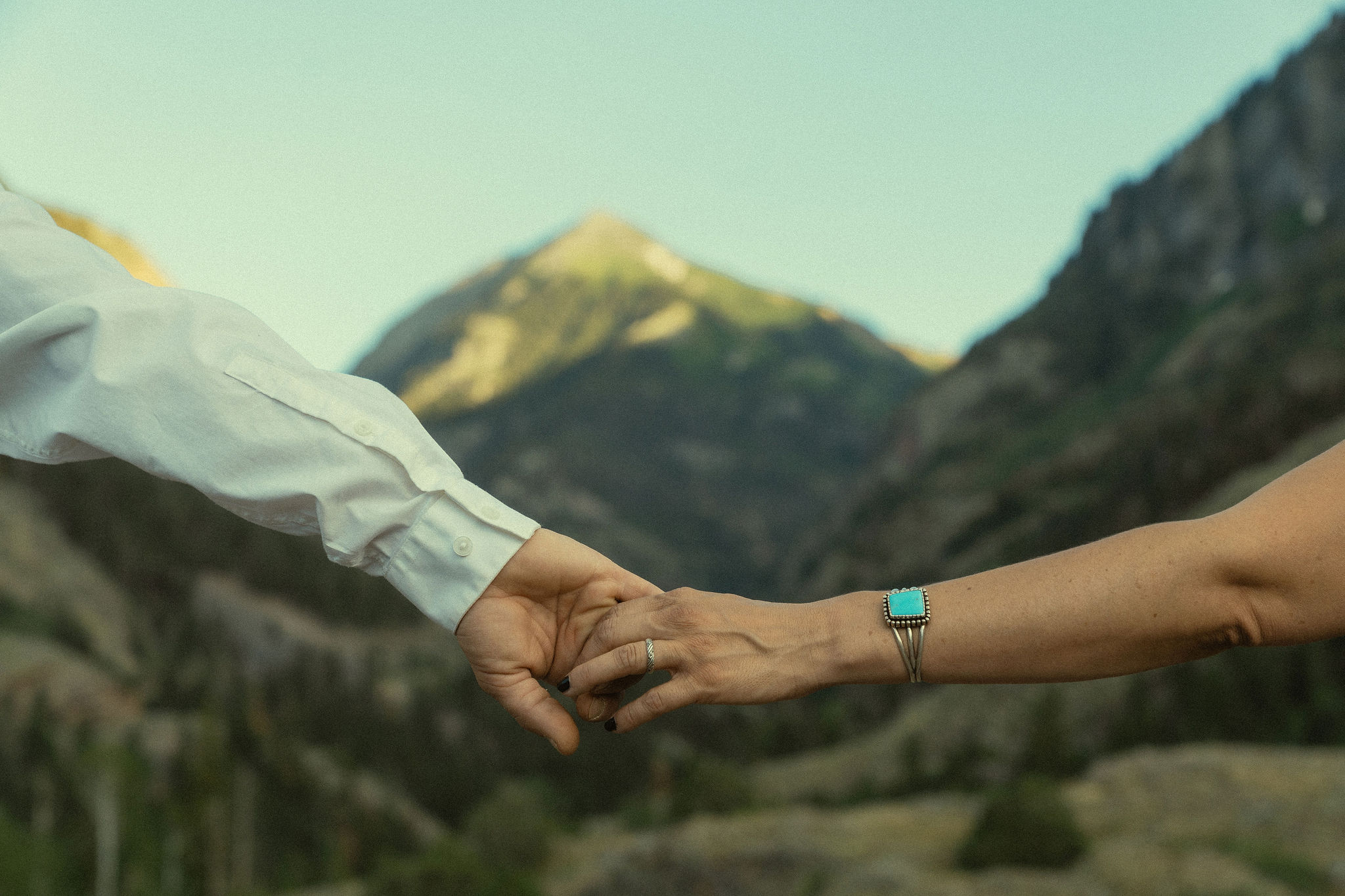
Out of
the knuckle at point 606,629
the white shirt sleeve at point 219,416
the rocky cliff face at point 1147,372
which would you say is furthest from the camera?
the rocky cliff face at point 1147,372

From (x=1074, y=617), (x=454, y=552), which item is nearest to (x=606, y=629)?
(x=454, y=552)

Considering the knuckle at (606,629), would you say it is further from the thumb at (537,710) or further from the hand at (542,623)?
the thumb at (537,710)

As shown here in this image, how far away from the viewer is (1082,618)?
2.52 metres

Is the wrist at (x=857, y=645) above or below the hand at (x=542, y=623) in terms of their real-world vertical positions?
above

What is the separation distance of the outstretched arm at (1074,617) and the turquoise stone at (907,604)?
0.14ft

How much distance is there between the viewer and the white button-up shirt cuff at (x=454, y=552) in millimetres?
2682

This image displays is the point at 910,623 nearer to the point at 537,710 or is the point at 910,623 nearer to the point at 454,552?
the point at 537,710

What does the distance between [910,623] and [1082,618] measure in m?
0.40

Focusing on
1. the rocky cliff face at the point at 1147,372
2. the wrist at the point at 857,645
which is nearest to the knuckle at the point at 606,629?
the wrist at the point at 857,645

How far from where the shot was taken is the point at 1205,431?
61.7 m

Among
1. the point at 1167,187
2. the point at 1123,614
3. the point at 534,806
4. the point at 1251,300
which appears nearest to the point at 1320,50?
the point at 1167,187

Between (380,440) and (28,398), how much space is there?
0.90 meters

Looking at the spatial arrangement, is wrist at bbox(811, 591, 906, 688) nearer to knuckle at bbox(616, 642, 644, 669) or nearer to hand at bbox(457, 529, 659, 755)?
knuckle at bbox(616, 642, 644, 669)

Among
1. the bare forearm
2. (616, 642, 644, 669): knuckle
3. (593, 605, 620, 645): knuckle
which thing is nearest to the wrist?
the bare forearm
